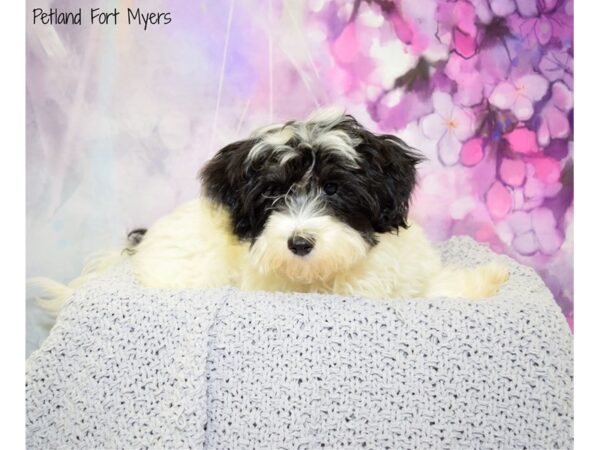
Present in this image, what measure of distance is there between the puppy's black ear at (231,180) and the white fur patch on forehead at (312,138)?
0.06 meters

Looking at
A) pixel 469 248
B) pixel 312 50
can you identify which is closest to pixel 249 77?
pixel 312 50

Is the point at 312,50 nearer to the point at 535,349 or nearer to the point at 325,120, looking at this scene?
the point at 325,120

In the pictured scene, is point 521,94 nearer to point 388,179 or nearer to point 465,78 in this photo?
point 465,78

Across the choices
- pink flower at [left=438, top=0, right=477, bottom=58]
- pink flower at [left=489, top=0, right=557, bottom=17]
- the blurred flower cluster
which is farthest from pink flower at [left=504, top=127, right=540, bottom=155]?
pink flower at [left=489, top=0, right=557, bottom=17]

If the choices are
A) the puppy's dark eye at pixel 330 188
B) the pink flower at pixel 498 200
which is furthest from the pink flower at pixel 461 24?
the puppy's dark eye at pixel 330 188

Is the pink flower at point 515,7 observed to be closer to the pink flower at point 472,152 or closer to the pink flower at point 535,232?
the pink flower at point 472,152

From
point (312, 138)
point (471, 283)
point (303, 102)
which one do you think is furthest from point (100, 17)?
point (471, 283)

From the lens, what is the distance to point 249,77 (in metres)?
3.21

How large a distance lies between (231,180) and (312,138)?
1.18ft

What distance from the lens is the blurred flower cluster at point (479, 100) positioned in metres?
3.01

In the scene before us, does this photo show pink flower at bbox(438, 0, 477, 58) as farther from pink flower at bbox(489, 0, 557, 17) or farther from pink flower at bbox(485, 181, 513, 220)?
pink flower at bbox(485, 181, 513, 220)

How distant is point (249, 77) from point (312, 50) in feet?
1.14

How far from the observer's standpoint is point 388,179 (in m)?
2.44

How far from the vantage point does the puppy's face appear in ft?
7.25
